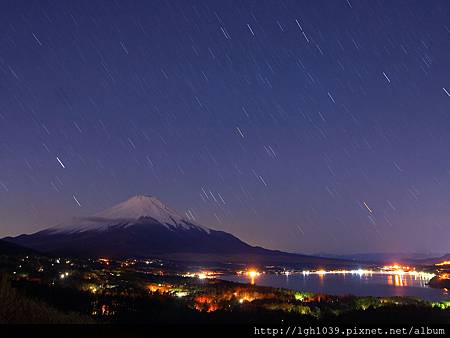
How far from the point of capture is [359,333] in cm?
2505

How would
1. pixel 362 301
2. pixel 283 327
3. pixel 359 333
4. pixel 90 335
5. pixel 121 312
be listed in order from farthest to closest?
pixel 362 301, pixel 121 312, pixel 283 327, pixel 359 333, pixel 90 335

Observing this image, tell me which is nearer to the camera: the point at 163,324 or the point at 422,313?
the point at 163,324

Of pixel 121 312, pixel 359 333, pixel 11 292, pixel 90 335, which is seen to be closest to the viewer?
pixel 90 335

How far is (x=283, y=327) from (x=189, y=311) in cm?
997

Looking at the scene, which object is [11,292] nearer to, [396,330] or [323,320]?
[396,330]

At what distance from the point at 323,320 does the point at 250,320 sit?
4845 millimetres

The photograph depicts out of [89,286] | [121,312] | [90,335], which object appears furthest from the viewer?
[89,286]

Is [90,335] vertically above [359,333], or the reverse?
[90,335]

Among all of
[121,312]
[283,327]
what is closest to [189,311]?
[121,312]

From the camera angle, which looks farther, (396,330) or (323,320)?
(323,320)

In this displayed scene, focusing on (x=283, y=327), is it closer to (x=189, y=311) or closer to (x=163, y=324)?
(x=163, y=324)

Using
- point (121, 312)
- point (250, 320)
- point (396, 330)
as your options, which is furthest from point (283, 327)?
point (121, 312)

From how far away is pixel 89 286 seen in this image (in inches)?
2016

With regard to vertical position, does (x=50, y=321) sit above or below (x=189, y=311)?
above
